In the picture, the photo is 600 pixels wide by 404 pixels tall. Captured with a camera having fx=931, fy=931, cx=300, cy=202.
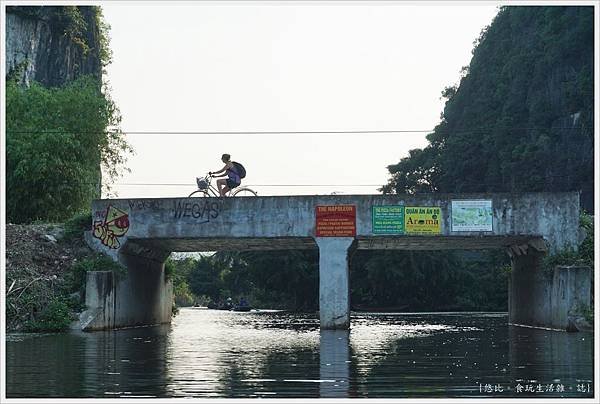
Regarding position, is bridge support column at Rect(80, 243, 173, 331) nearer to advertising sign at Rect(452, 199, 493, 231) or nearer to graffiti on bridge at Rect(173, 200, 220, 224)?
graffiti on bridge at Rect(173, 200, 220, 224)

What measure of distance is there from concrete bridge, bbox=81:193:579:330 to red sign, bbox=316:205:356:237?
0.03 metres

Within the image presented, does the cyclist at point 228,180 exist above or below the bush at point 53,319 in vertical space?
above

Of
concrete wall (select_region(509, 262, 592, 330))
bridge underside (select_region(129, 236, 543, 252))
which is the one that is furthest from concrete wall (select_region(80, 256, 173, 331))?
concrete wall (select_region(509, 262, 592, 330))

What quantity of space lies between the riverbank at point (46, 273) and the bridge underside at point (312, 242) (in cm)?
227

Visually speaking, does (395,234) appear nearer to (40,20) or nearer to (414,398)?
(414,398)

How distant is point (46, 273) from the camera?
1273 inches

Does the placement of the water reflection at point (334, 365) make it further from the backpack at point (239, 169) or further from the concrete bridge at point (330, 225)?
the backpack at point (239, 169)

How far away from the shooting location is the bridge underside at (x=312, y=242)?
1305 inches

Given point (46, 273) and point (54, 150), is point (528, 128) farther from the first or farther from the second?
point (46, 273)

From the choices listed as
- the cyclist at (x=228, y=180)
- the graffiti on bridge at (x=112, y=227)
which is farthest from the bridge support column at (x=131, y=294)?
the cyclist at (x=228, y=180)

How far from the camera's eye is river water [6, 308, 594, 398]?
1281cm

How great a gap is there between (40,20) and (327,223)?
5594 centimetres

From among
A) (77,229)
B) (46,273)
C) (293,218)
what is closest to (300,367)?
(293,218)

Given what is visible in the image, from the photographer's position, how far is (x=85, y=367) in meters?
16.4
